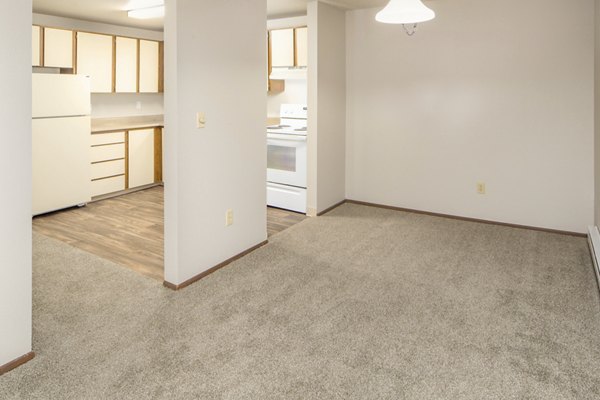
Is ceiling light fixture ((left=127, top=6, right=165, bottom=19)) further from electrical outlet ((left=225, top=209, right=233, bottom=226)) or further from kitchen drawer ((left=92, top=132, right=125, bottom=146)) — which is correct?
electrical outlet ((left=225, top=209, right=233, bottom=226))

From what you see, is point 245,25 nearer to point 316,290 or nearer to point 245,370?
point 316,290

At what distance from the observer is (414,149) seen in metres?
4.98

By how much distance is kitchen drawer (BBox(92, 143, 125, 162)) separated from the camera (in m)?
5.28

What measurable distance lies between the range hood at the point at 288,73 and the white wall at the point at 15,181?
340 centimetres

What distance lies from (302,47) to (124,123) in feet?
8.77

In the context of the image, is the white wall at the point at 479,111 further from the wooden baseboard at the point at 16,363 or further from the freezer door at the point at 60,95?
the wooden baseboard at the point at 16,363

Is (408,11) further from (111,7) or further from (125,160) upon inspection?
(125,160)

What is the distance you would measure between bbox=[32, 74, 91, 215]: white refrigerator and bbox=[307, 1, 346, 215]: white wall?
7.84 ft

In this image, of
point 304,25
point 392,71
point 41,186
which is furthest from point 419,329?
point 41,186

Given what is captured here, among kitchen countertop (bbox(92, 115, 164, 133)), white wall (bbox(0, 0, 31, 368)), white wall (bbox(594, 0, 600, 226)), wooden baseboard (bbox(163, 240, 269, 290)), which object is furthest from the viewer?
kitchen countertop (bbox(92, 115, 164, 133))

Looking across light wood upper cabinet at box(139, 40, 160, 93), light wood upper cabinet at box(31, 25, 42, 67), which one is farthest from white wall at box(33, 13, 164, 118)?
light wood upper cabinet at box(31, 25, 42, 67)

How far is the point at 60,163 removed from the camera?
15.7ft

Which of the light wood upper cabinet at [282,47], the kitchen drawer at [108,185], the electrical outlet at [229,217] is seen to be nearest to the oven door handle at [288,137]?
the light wood upper cabinet at [282,47]

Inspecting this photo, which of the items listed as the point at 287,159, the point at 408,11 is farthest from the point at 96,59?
the point at 408,11
